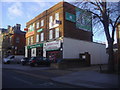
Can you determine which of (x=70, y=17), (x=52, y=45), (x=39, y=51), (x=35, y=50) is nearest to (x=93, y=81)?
(x=52, y=45)

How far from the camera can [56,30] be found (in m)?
27.4

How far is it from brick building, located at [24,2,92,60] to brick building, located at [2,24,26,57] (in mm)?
10509

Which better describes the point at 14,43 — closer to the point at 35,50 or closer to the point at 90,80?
the point at 35,50

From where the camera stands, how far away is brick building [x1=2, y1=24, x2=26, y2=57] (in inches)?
1710

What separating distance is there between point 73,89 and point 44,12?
25326mm

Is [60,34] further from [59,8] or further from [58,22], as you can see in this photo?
[59,8]

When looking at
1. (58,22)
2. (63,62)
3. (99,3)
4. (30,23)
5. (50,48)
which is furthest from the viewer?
(30,23)

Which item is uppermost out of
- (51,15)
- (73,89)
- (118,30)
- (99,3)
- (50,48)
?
(51,15)

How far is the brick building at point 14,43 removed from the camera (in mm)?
43434

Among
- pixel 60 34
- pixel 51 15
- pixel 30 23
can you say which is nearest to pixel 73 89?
pixel 60 34

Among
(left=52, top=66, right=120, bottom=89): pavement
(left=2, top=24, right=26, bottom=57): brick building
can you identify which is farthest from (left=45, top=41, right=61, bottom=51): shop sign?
(left=2, top=24, right=26, bottom=57): brick building

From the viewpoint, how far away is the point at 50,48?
27.6 m

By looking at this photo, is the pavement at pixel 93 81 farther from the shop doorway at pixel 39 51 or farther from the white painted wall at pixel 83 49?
the shop doorway at pixel 39 51

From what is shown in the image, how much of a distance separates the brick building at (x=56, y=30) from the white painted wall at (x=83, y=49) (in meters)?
0.85
